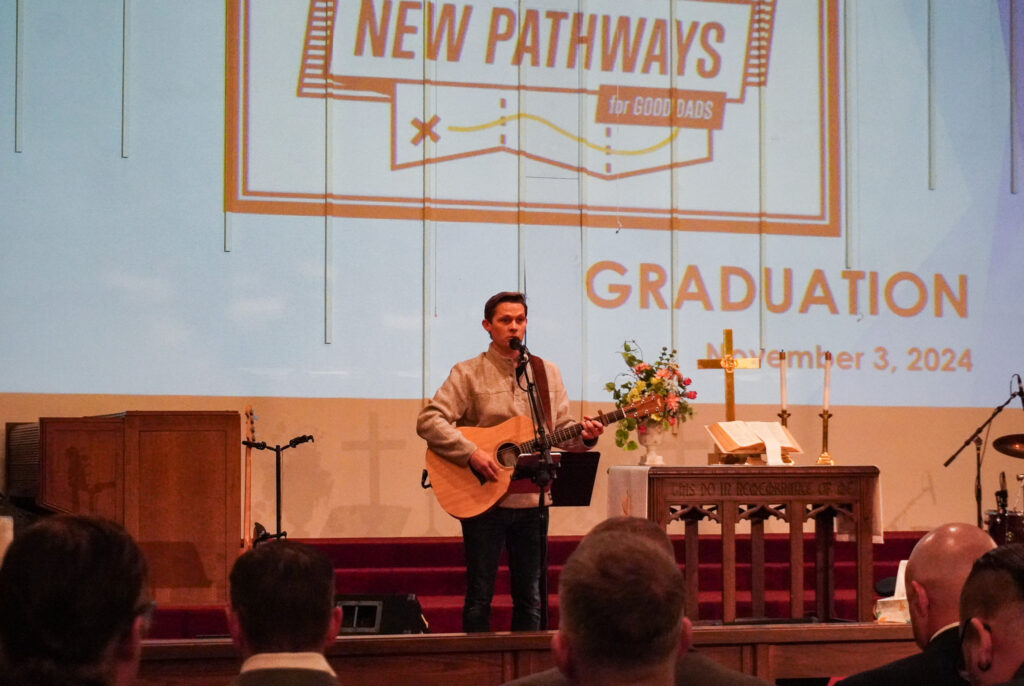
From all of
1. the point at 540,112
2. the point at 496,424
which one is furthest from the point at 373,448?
the point at 496,424

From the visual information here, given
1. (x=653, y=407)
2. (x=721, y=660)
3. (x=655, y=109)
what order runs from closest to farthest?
(x=721, y=660) → (x=653, y=407) → (x=655, y=109)

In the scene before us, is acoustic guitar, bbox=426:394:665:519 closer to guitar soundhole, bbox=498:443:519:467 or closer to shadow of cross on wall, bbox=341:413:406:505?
guitar soundhole, bbox=498:443:519:467

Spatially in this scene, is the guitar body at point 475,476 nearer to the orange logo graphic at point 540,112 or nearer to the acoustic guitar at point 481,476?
the acoustic guitar at point 481,476

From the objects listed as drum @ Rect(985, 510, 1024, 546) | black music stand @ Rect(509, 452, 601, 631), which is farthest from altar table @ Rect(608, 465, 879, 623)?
drum @ Rect(985, 510, 1024, 546)

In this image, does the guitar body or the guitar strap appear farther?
the guitar strap

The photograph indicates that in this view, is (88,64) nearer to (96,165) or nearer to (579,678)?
(96,165)

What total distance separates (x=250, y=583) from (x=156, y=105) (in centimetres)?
593

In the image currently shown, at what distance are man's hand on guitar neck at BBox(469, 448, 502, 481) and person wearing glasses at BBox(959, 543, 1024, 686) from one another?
9.12ft

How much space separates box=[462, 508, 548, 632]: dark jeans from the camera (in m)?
4.66

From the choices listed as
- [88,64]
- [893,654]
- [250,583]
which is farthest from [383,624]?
[88,64]

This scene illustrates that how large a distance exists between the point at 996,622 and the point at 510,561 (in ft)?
9.70

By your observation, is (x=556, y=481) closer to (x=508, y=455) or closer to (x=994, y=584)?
(x=508, y=455)

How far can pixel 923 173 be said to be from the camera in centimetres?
816

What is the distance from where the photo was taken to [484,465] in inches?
185
